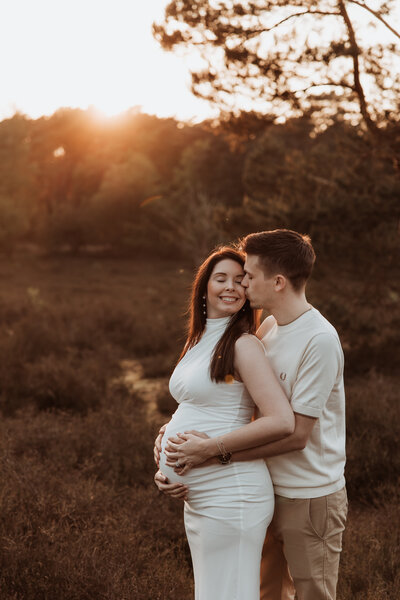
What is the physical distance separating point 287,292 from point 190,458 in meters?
0.82

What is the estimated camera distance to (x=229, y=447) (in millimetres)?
2371

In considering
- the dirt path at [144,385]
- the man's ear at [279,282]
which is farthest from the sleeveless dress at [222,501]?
the dirt path at [144,385]

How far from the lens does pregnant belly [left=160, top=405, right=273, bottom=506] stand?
94.8 inches

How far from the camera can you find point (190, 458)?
244 cm

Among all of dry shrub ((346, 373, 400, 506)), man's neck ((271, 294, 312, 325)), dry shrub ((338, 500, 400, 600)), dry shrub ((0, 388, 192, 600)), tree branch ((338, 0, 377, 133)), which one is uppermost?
tree branch ((338, 0, 377, 133))

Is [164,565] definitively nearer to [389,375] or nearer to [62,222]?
[389,375]

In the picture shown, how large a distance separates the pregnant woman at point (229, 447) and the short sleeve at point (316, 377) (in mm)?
67

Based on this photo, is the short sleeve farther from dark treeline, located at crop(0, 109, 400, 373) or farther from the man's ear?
dark treeline, located at crop(0, 109, 400, 373)

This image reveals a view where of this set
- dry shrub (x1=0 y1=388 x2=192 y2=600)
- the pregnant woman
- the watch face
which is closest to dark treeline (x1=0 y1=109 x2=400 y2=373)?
dry shrub (x1=0 y1=388 x2=192 y2=600)

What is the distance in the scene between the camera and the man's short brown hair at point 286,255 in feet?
8.10

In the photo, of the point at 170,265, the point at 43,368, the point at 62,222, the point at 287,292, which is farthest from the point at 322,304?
the point at 62,222

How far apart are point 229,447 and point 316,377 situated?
0.46 m

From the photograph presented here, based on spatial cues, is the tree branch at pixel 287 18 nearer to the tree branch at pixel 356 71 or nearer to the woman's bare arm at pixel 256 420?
the tree branch at pixel 356 71

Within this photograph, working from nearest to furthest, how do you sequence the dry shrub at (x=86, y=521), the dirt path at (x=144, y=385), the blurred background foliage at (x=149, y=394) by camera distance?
the dry shrub at (x=86, y=521) → the blurred background foliage at (x=149, y=394) → the dirt path at (x=144, y=385)
